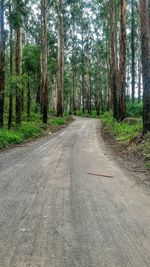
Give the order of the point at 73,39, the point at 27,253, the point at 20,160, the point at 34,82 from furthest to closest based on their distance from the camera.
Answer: the point at 73,39
the point at 34,82
the point at 20,160
the point at 27,253

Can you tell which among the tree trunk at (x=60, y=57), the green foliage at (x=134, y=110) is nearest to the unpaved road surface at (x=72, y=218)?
the green foliage at (x=134, y=110)

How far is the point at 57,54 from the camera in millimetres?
41625

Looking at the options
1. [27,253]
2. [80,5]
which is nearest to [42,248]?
[27,253]

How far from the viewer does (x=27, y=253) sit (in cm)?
369

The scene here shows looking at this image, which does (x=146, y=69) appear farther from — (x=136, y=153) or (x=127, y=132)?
(x=127, y=132)

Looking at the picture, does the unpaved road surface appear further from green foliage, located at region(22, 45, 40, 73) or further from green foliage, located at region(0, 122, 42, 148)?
green foliage, located at region(22, 45, 40, 73)

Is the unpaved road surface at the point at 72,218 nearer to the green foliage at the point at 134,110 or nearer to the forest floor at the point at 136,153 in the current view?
the forest floor at the point at 136,153

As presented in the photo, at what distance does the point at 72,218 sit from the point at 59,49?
30790 millimetres

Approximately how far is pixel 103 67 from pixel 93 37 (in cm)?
1211

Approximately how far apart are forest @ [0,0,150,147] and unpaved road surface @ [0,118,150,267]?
6.28 metres

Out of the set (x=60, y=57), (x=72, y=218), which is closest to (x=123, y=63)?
(x=60, y=57)

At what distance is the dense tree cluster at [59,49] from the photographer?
18.3 m

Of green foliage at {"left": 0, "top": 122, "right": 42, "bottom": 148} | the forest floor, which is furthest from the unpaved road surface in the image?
green foliage at {"left": 0, "top": 122, "right": 42, "bottom": 148}

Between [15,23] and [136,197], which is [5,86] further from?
[136,197]
